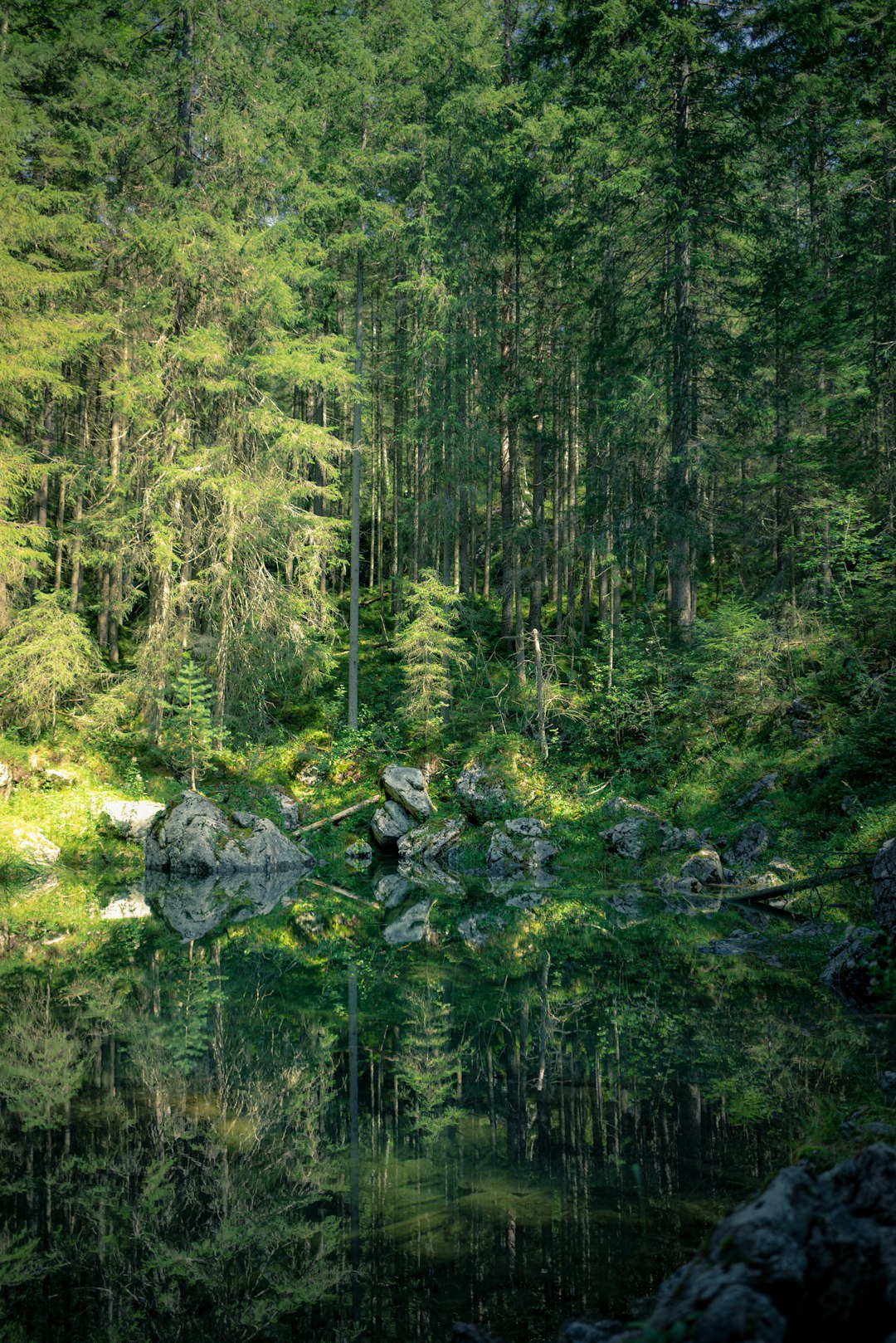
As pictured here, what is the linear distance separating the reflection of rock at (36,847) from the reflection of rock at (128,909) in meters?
3.08

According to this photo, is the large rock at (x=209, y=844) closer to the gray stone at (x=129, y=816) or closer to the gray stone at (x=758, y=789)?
the gray stone at (x=129, y=816)

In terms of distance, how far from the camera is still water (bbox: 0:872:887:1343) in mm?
3764

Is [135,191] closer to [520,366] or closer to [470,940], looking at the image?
[520,366]

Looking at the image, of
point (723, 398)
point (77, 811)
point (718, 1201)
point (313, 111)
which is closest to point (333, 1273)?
point (718, 1201)

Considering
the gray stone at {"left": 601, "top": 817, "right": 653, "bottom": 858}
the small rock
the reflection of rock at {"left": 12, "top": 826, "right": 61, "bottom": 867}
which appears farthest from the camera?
the small rock

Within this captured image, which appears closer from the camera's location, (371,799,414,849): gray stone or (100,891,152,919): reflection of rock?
(100,891,152,919): reflection of rock

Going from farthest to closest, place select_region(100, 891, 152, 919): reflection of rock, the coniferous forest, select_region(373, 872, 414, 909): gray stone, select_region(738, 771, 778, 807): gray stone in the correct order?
select_region(738, 771, 778, 807): gray stone, select_region(373, 872, 414, 909): gray stone, select_region(100, 891, 152, 919): reflection of rock, the coniferous forest

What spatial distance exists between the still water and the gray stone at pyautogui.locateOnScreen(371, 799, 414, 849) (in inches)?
328

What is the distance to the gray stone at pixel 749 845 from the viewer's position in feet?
43.6

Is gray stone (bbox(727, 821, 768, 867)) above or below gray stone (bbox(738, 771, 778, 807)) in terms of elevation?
below

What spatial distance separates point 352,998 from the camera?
8.37 metres

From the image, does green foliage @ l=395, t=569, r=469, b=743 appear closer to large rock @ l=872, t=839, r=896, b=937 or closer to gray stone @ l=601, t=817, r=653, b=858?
gray stone @ l=601, t=817, r=653, b=858

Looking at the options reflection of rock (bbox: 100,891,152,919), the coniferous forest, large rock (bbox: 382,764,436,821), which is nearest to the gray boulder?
the coniferous forest

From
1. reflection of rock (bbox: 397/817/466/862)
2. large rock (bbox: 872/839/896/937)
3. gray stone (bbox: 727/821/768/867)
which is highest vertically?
large rock (bbox: 872/839/896/937)
